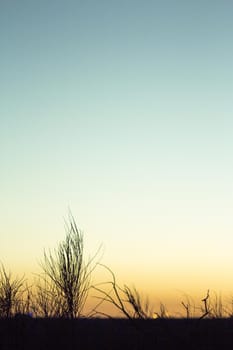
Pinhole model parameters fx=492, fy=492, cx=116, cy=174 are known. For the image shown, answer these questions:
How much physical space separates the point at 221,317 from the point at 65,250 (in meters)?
8.41

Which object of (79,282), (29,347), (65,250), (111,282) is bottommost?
(29,347)

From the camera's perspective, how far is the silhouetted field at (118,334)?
6500mm

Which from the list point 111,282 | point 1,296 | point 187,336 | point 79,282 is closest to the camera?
point 111,282

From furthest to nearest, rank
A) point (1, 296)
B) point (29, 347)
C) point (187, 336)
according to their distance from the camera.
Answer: point (1, 296), point (29, 347), point (187, 336)

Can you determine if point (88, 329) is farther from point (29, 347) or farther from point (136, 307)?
point (136, 307)

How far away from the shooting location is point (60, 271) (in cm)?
1475

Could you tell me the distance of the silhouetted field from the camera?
6.50 m

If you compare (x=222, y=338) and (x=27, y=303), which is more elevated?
(x=27, y=303)

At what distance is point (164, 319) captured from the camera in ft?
20.6

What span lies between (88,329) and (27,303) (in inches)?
68.1

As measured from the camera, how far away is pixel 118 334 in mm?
10586

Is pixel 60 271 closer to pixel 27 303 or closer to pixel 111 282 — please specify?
pixel 27 303

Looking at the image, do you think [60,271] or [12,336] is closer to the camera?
[12,336]

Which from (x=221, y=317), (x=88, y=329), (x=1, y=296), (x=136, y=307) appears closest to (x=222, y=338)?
(x=221, y=317)
